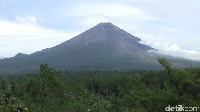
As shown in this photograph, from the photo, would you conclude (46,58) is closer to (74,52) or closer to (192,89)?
(74,52)

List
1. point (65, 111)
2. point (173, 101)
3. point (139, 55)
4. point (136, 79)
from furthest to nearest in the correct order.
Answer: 1. point (139, 55)
2. point (65, 111)
3. point (136, 79)
4. point (173, 101)

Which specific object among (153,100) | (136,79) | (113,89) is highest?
(136,79)

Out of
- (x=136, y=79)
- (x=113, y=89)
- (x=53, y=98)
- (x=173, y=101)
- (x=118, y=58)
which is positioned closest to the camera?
(x=173, y=101)

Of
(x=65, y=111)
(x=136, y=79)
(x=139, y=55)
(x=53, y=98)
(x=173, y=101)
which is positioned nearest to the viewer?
(x=173, y=101)

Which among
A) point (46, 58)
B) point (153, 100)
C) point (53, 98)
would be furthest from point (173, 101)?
point (46, 58)

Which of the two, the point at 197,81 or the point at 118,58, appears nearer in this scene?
the point at 197,81

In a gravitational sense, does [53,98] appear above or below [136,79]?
below

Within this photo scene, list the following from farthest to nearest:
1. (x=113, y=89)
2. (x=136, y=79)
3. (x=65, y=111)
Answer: (x=113, y=89) < (x=65, y=111) < (x=136, y=79)

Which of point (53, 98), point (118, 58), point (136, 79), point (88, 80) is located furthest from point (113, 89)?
point (118, 58)

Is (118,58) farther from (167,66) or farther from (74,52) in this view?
(167,66)
